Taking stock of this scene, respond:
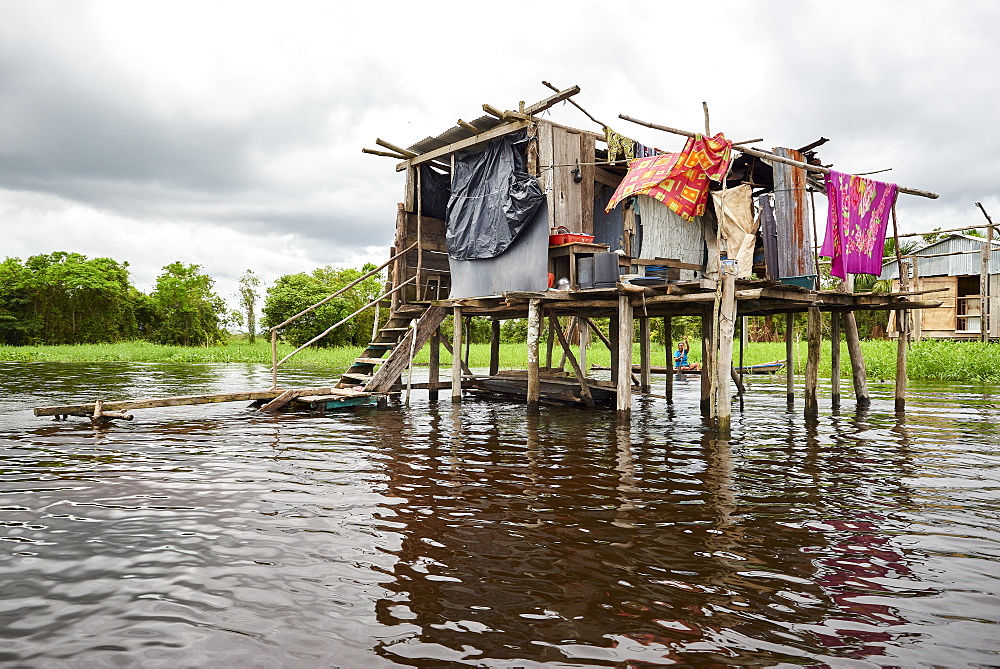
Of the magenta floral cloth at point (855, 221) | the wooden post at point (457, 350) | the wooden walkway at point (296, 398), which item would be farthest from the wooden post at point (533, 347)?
the magenta floral cloth at point (855, 221)

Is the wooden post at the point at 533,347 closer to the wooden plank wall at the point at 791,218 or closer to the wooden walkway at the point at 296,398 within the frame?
the wooden walkway at the point at 296,398

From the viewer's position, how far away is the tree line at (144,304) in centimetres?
3975

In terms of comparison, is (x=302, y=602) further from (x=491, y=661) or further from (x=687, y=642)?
(x=687, y=642)

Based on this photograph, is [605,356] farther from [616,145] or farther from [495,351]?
[616,145]

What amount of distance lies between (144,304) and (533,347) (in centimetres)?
4220

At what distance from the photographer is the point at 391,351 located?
1420 cm

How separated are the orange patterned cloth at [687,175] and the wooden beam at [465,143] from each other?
295cm

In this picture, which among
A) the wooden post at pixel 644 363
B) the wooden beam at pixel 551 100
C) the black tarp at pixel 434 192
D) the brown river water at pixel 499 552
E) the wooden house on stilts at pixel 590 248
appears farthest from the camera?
the wooden post at pixel 644 363

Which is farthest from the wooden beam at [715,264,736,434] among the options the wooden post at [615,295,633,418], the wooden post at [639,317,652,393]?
the wooden post at [639,317,652,393]

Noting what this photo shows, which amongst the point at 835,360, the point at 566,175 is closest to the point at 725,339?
the point at 566,175

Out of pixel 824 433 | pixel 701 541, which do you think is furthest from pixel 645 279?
pixel 701 541

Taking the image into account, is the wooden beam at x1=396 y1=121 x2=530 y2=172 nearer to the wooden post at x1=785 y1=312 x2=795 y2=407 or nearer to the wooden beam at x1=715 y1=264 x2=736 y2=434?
the wooden beam at x1=715 y1=264 x2=736 y2=434

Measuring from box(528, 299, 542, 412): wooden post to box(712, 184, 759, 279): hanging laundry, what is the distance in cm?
367

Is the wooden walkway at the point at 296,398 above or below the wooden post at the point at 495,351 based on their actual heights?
below
